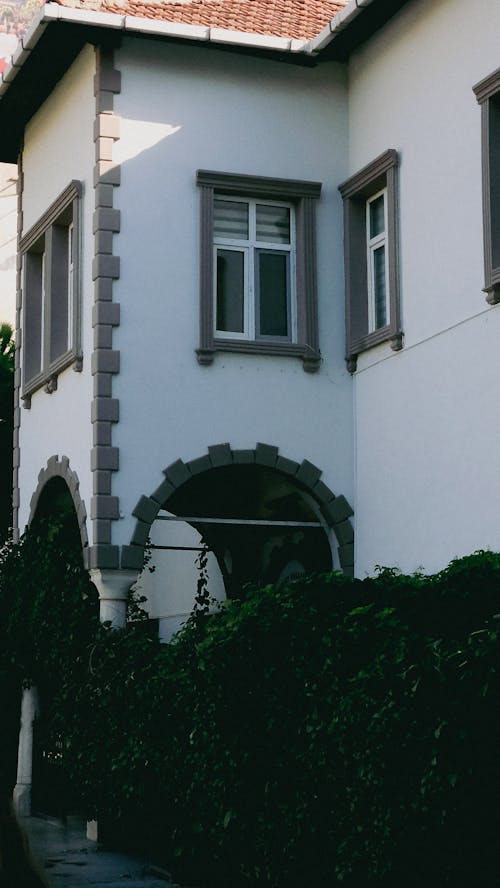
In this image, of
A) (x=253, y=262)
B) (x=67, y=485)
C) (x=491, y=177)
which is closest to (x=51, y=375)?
(x=67, y=485)

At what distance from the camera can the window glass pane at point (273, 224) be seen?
53.1 feet

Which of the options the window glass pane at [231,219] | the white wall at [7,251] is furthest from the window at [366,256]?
the white wall at [7,251]

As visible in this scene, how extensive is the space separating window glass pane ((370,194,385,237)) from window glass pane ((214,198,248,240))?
4.26ft

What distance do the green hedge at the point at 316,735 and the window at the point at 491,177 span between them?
2511 millimetres

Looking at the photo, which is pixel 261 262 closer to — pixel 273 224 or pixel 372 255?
pixel 273 224

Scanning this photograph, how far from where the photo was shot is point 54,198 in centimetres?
1722

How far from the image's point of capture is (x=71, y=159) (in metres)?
16.6

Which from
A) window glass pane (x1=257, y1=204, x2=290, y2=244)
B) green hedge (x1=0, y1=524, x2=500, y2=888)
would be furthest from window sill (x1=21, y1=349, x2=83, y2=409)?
green hedge (x1=0, y1=524, x2=500, y2=888)

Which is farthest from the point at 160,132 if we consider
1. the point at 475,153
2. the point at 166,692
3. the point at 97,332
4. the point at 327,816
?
the point at 327,816

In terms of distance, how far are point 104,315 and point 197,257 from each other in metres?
1.17

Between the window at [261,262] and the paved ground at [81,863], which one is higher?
the window at [261,262]

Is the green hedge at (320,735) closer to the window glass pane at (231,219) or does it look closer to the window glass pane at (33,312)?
the window glass pane at (231,219)

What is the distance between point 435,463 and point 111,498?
3.17m

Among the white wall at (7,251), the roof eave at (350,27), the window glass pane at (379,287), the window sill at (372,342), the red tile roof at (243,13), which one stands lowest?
the window sill at (372,342)
